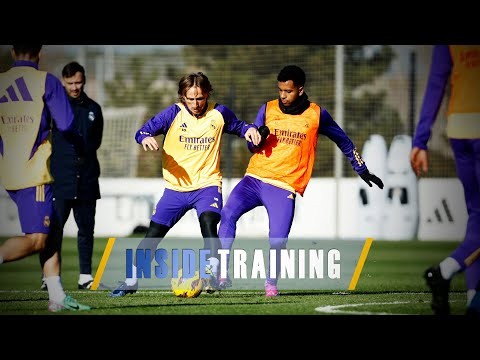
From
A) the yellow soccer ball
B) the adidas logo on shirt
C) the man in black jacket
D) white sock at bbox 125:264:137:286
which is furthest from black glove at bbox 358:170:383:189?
the adidas logo on shirt

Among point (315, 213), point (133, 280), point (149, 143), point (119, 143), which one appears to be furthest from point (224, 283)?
point (119, 143)

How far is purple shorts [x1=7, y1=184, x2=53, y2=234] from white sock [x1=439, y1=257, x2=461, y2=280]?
264 centimetres

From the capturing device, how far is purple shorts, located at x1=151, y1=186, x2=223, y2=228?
27.6 ft

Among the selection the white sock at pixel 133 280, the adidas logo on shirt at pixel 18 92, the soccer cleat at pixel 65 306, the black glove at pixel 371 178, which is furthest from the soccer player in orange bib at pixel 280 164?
the adidas logo on shirt at pixel 18 92

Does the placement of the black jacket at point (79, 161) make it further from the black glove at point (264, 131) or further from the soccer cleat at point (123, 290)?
the black glove at point (264, 131)

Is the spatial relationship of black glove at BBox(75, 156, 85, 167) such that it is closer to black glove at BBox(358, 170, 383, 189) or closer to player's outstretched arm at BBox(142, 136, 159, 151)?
player's outstretched arm at BBox(142, 136, 159, 151)

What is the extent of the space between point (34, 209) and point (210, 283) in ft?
5.99

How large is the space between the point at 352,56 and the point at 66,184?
33.5 ft

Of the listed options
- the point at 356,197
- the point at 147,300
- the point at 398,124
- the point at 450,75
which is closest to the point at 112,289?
the point at 147,300

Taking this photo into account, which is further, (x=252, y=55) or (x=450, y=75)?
(x=252, y=55)

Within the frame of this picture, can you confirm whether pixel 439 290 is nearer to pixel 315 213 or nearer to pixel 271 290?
pixel 271 290

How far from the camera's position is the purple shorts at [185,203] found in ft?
27.6

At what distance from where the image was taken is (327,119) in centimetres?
896
